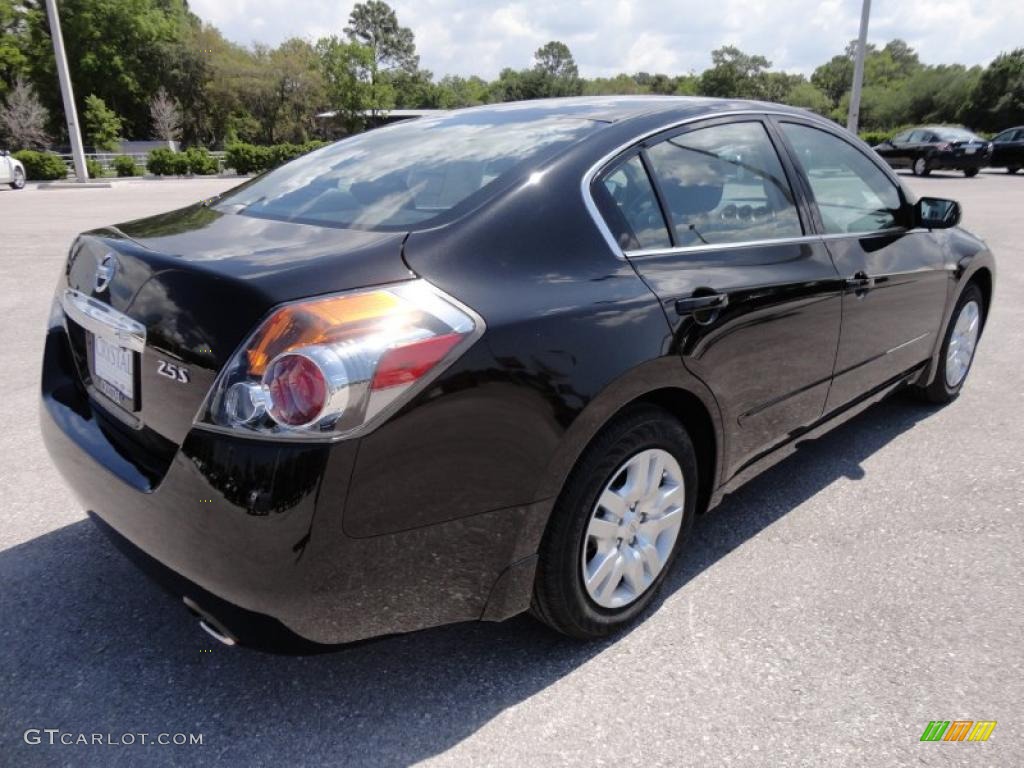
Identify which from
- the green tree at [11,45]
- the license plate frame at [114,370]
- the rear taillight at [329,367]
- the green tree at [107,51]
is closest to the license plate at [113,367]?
the license plate frame at [114,370]

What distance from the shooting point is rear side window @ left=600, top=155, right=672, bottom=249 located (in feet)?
7.55

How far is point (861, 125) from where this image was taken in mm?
65000

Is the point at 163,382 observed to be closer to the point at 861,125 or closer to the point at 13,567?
the point at 13,567

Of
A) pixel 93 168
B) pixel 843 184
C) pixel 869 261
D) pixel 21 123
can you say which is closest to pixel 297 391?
pixel 869 261

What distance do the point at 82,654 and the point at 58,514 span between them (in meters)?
1.01

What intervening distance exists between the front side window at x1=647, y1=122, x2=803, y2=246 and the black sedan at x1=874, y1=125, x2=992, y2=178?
25.4m

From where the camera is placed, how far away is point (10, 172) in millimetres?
23062

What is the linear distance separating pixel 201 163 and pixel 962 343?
3732 cm

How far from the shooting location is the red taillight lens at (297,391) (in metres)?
1.64

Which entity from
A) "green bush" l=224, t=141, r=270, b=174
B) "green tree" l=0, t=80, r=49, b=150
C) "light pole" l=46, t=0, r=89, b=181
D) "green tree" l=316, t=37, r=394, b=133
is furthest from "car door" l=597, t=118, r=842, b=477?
"green tree" l=316, t=37, r=394, b=133

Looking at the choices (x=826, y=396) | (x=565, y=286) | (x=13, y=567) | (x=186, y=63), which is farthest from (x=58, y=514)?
(x=186, y=63)

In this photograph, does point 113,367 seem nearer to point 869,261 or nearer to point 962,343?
point 869,261

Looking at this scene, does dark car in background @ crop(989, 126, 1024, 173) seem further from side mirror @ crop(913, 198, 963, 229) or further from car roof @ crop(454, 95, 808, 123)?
car roof @ crop(454, 95, 808, 123)

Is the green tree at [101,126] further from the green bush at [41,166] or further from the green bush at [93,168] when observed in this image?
the green bush at [41,166]
